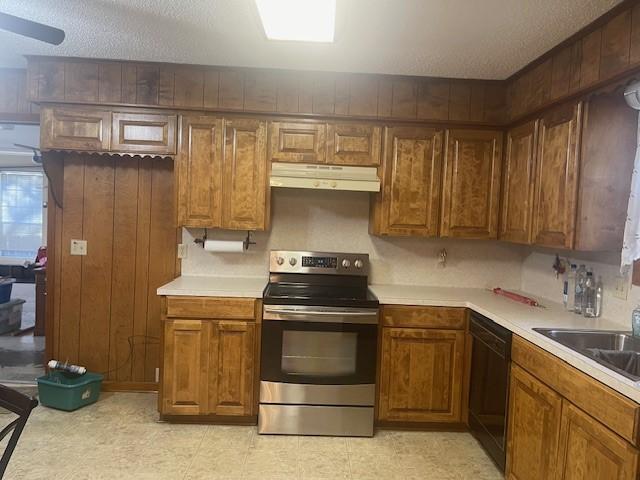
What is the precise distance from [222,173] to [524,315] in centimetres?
205

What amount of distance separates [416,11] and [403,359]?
78.1 inches

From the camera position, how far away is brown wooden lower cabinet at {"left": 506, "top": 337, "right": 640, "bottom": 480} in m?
1.40

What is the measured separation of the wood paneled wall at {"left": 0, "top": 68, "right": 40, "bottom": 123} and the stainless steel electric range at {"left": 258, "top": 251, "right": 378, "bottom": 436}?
218 centimetres

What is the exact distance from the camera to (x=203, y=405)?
268cm

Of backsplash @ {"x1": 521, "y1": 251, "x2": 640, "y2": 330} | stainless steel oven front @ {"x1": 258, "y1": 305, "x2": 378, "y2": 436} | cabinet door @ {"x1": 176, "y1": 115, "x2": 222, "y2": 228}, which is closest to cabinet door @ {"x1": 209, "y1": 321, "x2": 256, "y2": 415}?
stainless steel oven front @ {"x1": 258, "y1": 305, "x2": 378, "y2": 436}

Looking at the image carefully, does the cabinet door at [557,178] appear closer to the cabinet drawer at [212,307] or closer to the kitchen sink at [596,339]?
the kitchen sink at [596,339]

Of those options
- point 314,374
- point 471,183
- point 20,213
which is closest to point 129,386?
point 314,374

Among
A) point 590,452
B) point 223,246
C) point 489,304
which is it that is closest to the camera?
point 590,452

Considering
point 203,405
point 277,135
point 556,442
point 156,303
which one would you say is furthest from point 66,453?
point 556,442

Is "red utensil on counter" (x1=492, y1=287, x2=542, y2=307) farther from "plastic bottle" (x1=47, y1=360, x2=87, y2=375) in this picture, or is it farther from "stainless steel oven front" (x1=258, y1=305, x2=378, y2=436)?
"plastic bottle" (x1=47, y1=360, x2=87, y2=375)

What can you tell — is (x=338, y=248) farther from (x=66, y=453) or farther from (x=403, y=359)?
(x=66, y=453)

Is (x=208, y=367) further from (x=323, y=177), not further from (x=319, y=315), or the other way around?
(x=323, y=177)

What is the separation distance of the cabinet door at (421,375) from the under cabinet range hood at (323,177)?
3.17ft

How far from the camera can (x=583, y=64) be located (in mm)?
2090
